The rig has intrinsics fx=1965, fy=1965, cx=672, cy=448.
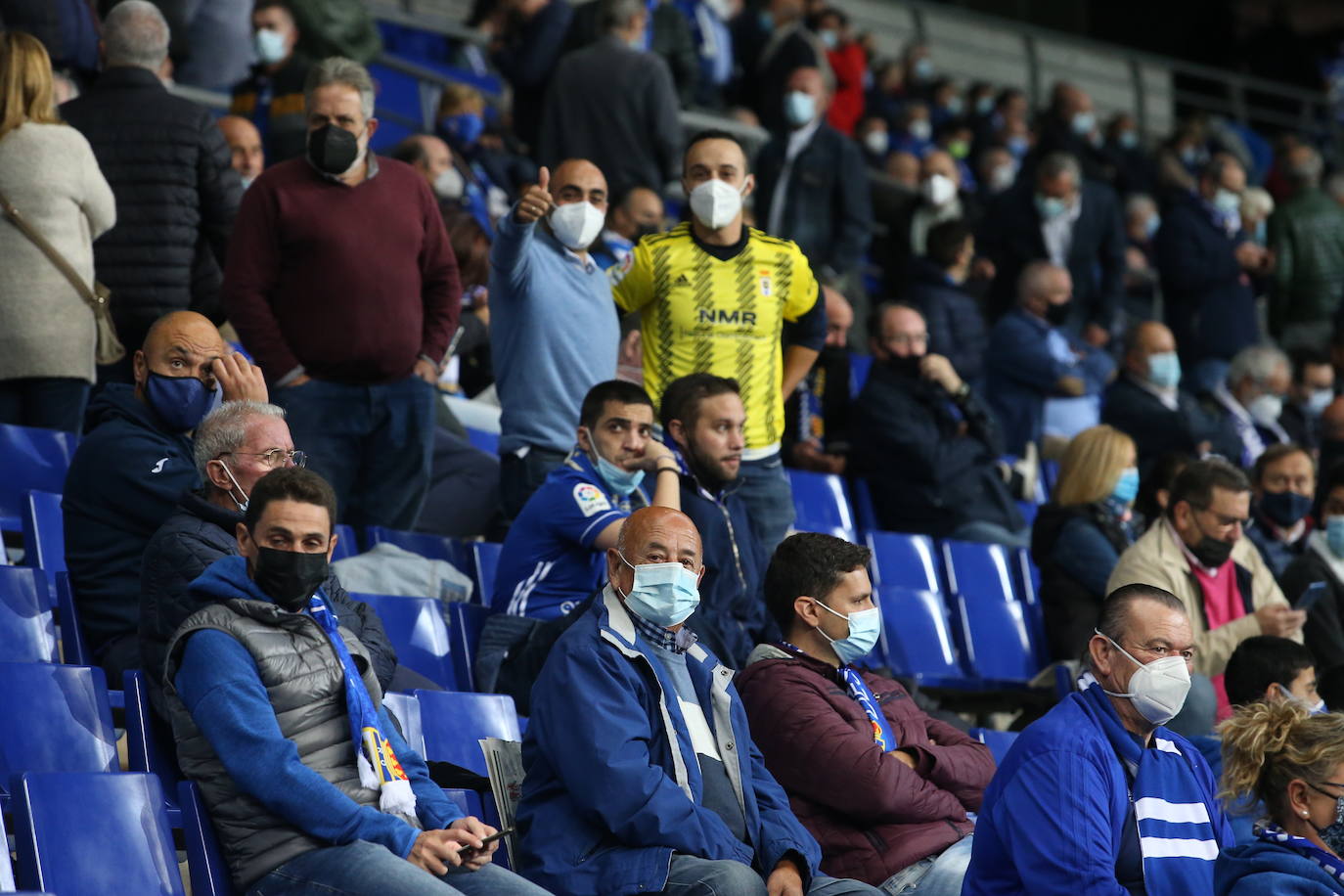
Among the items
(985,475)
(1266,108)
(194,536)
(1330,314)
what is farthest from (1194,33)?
(194,536)

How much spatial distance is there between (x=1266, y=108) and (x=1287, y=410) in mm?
9330

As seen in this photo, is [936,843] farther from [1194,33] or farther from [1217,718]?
[1194,33]

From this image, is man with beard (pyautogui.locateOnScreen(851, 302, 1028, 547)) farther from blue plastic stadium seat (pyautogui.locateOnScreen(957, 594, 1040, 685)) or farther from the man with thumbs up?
the man with thumbs up

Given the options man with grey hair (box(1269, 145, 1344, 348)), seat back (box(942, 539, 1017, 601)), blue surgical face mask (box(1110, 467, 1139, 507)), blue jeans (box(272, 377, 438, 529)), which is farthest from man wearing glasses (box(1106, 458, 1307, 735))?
man with grey hair (box(1269, 145, 1344, 348))

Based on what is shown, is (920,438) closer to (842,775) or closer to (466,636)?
(466,636)

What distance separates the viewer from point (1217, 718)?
586 centimetres

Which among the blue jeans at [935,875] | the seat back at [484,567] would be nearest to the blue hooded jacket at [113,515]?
the seat back at [484,567]

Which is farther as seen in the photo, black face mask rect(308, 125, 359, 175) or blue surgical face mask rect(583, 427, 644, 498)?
black face mask rect(308, 125, 359, 175)

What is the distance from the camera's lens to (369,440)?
5848mm

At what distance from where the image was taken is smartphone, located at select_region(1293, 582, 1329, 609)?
6365mm

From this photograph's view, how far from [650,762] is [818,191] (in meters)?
5.97

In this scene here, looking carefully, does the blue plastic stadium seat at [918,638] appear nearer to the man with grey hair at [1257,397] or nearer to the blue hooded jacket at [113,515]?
the blue hooded jacket at [113,515]

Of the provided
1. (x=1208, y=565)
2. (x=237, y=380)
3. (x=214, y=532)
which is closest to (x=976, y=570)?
(x=1208, y=565)

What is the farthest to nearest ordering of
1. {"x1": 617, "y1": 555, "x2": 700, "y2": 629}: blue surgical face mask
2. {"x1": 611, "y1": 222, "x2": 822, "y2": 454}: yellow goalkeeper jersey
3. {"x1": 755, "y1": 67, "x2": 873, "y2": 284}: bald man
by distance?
{"x1": 755, "y1": 67, "x2": 873, "y2": 284}: bald man
{"x1": 611, "y1": 222, "x2": 822, "y2": 454}: yellow goalkeeper jersey
{"x1": 617, "y1": 555, "x2": 700, "y2": 629}: blue surgical face mask
